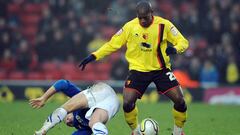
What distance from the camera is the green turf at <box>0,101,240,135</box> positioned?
38.0 ft

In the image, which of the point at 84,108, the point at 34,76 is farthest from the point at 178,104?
the point at 34,76

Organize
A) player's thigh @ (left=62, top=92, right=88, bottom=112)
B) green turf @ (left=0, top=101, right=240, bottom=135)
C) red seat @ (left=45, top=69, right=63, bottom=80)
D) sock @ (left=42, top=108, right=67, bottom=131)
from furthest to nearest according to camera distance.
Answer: red seat @ (left=45, top=69, right=63, bottom=80)
green turf @ (left=0, top=101, right=240, bottom=135)
player's thigh @ (left=62, top=92, right=88, bottom=112)
sock @ (left=42, top=108, right=67, bottom=131)

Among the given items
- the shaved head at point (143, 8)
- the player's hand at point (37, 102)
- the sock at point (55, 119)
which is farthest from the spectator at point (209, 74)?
the sock at point (55, 119)

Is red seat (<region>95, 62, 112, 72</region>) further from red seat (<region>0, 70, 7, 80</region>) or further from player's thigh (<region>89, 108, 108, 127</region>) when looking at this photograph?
player's thigh (<region>89, 108, 108, 127</region>)

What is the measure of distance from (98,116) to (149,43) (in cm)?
189

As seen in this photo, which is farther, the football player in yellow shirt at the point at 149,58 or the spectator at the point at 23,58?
the spectator at the point at 23,58

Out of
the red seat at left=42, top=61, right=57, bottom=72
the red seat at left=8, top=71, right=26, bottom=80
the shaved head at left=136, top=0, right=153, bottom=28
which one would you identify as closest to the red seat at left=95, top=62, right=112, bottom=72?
the red seat at left=42, top=61, right=57, bottom=72

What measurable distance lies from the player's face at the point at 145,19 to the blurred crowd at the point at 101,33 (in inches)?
417

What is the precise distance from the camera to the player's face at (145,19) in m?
9.99

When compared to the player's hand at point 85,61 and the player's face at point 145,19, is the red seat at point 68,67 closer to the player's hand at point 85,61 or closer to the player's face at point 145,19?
the player's hand at point 85,61

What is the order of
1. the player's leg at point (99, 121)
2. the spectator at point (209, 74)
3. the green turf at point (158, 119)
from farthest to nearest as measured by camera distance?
the spectator at point (209, 74)
the green turf at point (158, 119)
the player's leg at point (99, 121)

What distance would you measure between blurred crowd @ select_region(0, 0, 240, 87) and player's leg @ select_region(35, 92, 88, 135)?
1193cm

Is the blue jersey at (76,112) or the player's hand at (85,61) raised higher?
the player's hand at (85,61)

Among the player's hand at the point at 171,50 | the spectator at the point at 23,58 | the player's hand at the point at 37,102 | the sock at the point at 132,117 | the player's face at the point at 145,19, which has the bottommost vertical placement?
the spectator at the point at 23,58
